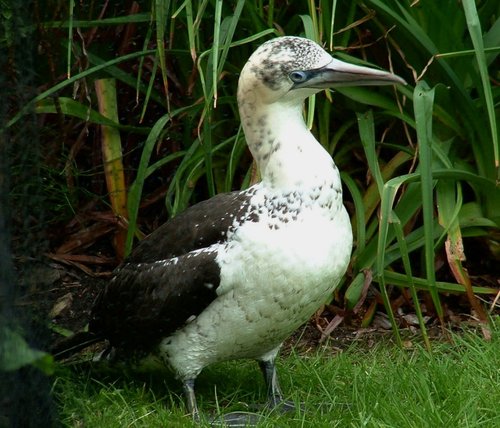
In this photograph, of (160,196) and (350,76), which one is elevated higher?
(350,76)

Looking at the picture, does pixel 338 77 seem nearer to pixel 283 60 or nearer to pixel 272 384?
pixel 283 60

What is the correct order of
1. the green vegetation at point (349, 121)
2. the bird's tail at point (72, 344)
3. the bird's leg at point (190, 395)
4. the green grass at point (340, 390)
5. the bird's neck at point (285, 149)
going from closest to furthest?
1. the green grass at point (340, 390)
2. the bird's neck at point (285, 149)
3. the bird's leg at point (190, 395)
4. the bird's tail at point (72, 344)
5. the green vegetation at point (349, 121)

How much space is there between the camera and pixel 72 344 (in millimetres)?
4617

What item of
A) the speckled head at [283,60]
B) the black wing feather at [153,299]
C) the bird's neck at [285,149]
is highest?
the speckled head at [283,60]

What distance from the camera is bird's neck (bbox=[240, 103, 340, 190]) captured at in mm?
4020

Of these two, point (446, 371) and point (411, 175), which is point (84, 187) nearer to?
point (411, 175)

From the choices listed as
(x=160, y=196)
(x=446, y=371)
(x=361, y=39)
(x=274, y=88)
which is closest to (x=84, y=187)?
(x=160, y=196)

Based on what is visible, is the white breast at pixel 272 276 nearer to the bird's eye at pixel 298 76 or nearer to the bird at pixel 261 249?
the bird at pixel 261 249

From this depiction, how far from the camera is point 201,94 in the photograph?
530 centimetres

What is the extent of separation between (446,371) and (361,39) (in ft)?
5.35

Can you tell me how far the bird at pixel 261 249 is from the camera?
13.0 ft

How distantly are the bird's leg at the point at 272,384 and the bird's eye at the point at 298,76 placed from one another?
1.07m

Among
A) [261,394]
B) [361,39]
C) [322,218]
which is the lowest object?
[261,394]

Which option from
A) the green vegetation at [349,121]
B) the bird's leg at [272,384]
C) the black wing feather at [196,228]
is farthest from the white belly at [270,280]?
the green vegetation at [349,121]
